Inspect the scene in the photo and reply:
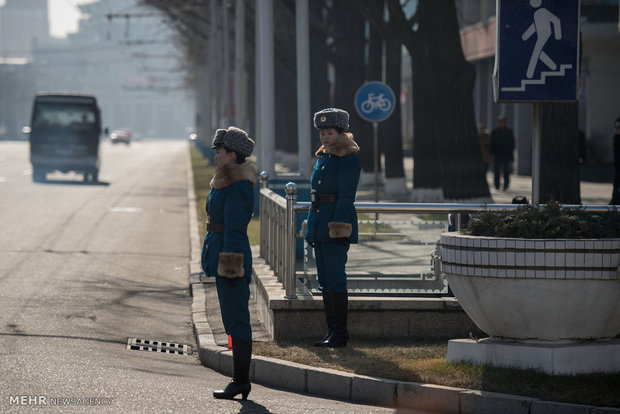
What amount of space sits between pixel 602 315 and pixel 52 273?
26.4ft

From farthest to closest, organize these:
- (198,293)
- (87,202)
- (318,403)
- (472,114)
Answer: (87,202), (472,114), (198,293), (318,403)

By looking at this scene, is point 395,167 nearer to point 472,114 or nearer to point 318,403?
point 472,114

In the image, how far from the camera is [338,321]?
8.72 m

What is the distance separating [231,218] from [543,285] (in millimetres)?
1903

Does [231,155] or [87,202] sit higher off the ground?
[231,155]

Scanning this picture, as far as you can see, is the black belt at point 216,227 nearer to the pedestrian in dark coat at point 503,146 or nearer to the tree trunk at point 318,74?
the pedestrian in dark coat at point 503,146

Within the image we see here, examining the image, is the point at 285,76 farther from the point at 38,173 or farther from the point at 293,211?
the point at 293,211

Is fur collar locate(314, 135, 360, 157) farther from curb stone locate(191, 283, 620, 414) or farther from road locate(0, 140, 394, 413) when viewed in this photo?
road locate(0, 140, 394, 413)

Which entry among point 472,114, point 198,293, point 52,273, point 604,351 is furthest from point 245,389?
point 472,114

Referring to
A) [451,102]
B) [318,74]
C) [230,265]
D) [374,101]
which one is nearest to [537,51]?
[230,265]

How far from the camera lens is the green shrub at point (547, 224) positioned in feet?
24.2


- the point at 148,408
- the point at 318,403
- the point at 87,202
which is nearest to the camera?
the point at 148,408

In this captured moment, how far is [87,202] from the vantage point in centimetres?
2727

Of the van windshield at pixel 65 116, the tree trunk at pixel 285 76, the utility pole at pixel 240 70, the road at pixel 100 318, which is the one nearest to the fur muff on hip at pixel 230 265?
the road at pixel 100 318
